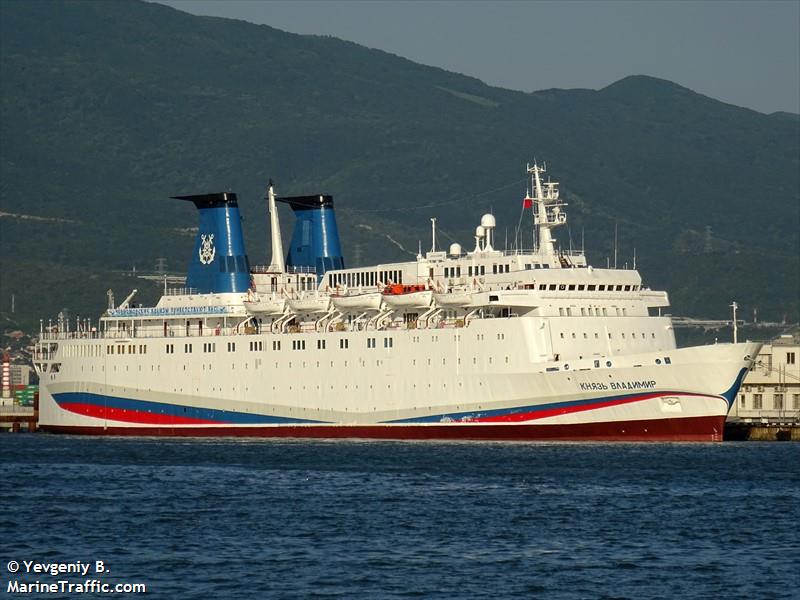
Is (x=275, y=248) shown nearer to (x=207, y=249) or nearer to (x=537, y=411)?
(x=207, y=249)

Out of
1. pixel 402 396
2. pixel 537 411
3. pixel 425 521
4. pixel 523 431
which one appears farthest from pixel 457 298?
pixel 425 521

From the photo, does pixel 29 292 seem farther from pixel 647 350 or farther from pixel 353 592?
pixel 353 592

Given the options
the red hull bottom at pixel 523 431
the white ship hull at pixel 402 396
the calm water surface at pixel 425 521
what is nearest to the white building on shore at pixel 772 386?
the red hull bottom at pixel 523 431

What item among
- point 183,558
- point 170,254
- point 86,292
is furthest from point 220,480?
point 170,254

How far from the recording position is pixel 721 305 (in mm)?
199125

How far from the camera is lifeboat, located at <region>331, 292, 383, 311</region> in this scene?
62.3 metres

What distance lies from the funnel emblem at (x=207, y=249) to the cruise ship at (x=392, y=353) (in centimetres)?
9

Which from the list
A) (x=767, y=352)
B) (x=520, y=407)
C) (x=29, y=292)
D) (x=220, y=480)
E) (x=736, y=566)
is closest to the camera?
(x=736, y=566)

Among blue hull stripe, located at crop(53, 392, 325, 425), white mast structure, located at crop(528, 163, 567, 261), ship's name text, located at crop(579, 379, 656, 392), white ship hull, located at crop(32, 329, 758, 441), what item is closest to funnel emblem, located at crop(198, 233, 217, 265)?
white ship hull, located at crop(32, 329, 758, 441)

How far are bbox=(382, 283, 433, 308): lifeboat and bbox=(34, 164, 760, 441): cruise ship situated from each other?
0.06 meters

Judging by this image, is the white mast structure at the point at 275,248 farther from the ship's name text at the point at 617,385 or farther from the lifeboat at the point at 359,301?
the ship's name text at the point at 617,385

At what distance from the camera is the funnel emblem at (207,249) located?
227 ft

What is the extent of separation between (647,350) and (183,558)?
103 feet

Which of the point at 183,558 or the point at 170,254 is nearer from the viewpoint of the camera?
the point at 183,558
